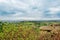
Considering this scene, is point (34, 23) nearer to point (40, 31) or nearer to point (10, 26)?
point (40, 31)

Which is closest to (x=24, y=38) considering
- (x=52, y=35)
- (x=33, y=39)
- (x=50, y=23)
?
(x=33, y=39)

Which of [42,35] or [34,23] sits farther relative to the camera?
[34,23]

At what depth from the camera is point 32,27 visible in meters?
9.84

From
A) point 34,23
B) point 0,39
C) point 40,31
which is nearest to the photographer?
point 0,39

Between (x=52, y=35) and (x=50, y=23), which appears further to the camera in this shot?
(x=50, y=23)

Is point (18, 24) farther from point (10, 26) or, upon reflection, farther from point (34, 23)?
point (34, 23)

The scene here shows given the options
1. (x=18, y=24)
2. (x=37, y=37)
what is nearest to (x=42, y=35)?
(x=37, y=37)

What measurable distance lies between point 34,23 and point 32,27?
2.75ft

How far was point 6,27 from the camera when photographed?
9297 mm

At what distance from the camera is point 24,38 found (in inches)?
364

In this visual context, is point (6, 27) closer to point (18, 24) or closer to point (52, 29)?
point (18, 24)

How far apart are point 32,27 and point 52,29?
2.58 ft

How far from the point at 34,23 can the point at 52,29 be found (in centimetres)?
109

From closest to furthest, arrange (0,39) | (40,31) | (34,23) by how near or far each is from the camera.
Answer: (0,39), (40,31), (34,23)
